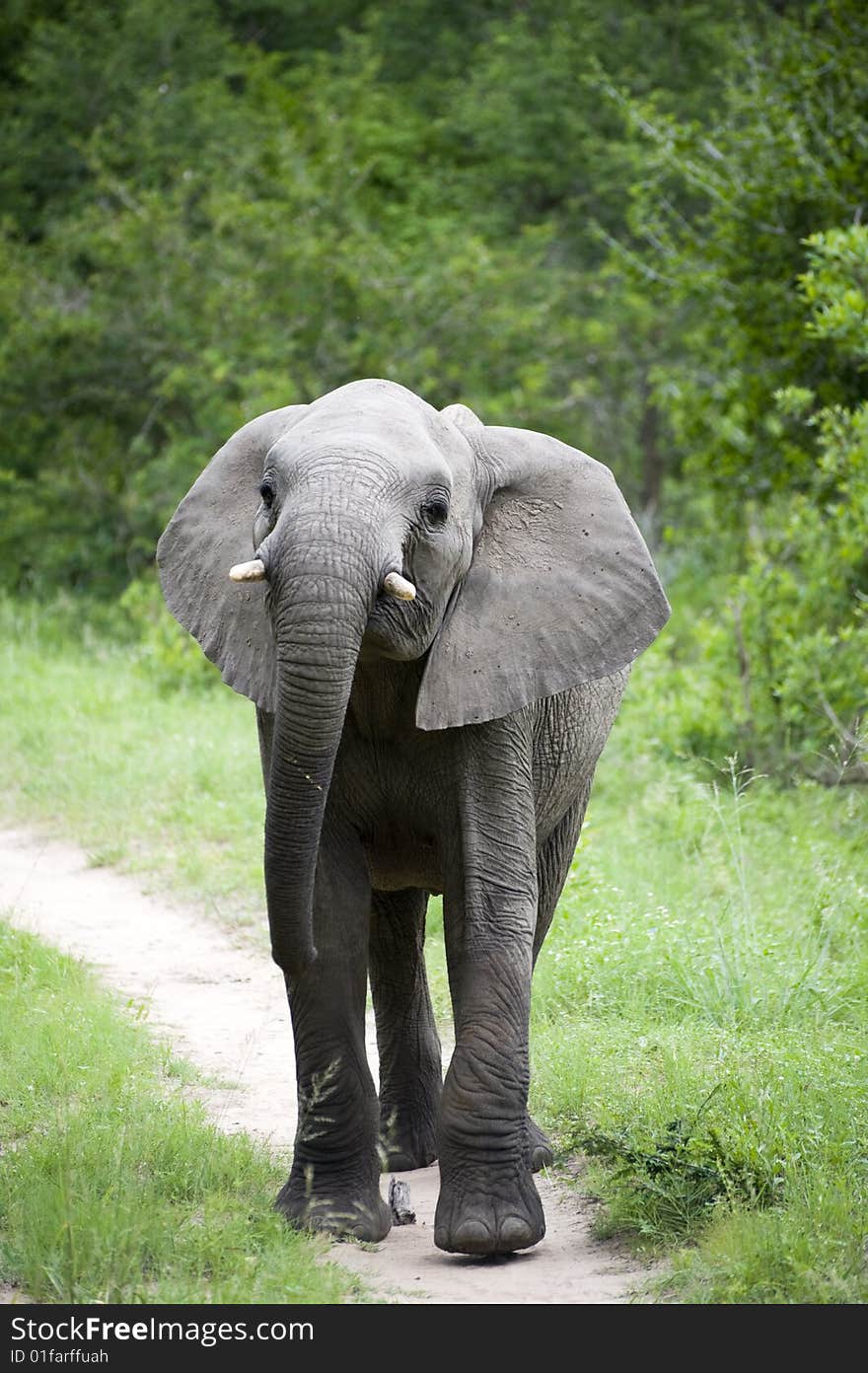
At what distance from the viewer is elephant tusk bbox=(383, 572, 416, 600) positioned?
3666 mm

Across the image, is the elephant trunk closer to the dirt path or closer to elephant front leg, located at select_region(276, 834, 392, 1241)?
elephant front leg, located at select_region(276, 834, 392, 1241)

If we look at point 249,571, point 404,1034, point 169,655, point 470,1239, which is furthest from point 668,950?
point 169,655

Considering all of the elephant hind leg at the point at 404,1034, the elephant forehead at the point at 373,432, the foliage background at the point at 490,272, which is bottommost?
the foliage background at the point at 490,272

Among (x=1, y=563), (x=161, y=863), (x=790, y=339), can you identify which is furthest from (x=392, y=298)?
(x=161, y=863)

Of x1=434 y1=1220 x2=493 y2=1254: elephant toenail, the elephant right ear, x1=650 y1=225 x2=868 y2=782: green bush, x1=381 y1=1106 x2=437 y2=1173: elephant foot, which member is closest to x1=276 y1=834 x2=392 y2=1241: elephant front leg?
x1=434 y1=1220 x2=493 y2=1254: elephant toenail

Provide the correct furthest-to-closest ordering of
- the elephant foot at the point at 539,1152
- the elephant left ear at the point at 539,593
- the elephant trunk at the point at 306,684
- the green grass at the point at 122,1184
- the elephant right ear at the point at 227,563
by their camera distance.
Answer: the elephant foot at the point at 539,1152 < the elephant right ear at the point at 227,563 < the elephant left ear at the point at 539,593 < the green grass at the point at 122,1184 < the elephant trunk at the point at 306,684

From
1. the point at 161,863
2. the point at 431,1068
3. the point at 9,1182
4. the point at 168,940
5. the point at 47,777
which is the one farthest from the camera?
the point at 47,777

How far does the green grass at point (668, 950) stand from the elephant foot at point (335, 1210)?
57 cm

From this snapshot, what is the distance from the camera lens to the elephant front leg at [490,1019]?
4160mm

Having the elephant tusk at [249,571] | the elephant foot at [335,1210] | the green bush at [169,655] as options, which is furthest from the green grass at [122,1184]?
the green bush at [169,655]

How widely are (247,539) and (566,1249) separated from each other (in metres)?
1.92

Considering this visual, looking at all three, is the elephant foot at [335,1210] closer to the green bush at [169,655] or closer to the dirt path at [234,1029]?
the dirt path at [234,1029]

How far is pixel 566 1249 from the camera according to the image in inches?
169

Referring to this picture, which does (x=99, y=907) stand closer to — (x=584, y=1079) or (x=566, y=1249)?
(x=584, y=1079)
